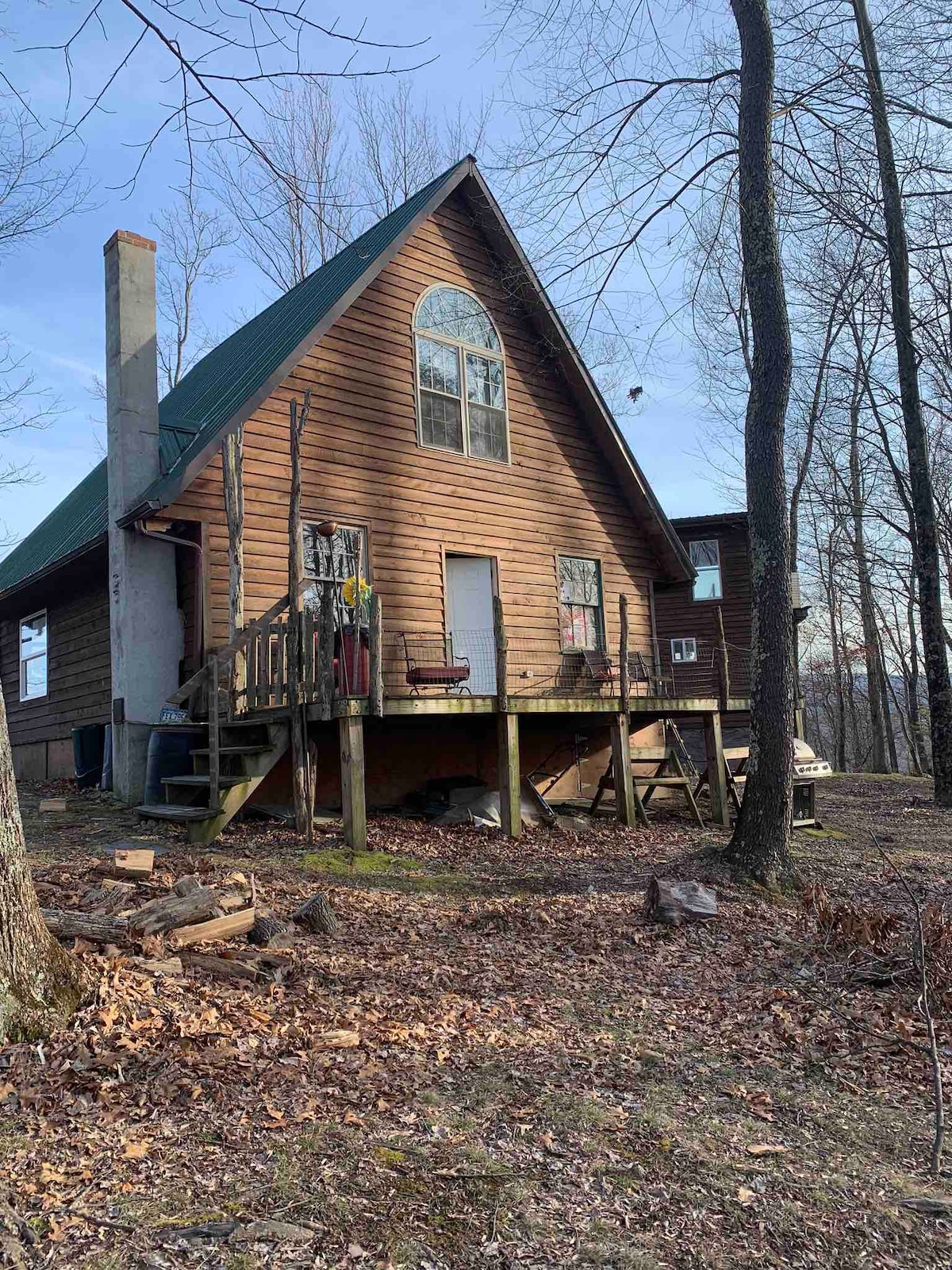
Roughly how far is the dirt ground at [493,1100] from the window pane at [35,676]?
8.90 metres

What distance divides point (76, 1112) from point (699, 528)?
2183 cm

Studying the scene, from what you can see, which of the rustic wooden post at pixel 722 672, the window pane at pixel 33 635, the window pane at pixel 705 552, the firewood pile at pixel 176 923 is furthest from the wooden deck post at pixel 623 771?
the window pane at pixel 705 552

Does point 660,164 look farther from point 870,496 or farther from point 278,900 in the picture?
point 870,496

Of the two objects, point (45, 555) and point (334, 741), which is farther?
point (45, 555)

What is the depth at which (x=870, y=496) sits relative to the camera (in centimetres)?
2492

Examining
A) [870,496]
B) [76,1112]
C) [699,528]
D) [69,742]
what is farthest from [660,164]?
[870,496]

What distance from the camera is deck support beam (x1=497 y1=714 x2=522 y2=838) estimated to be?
10445 mm

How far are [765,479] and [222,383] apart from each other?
7992 mm

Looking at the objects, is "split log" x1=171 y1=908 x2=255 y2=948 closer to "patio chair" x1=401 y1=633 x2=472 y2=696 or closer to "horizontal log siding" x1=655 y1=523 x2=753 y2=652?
"patio chair" x1=401 y1=633 x2=472 y2=696

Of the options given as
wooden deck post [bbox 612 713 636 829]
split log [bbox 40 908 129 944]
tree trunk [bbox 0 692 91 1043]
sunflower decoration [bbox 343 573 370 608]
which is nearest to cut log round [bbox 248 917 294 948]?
split log [bbox 40 908 129 944]

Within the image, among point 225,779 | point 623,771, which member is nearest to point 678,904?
point 225,779

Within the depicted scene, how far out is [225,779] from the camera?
9172 millimetres

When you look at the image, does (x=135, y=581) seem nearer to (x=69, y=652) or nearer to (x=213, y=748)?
(x=213, y=748)

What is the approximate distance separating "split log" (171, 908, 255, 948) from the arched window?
884 cm
